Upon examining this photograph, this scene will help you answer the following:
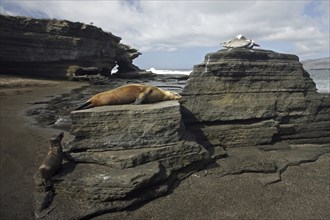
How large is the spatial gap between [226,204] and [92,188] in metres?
2.07

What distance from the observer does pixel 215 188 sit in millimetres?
5230

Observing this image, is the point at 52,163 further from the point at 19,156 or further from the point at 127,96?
the point at 19,156

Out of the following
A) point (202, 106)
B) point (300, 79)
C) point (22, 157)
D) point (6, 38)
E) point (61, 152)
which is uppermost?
point (6, 38)

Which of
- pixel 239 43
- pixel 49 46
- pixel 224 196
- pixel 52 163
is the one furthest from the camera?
pixel 49 46

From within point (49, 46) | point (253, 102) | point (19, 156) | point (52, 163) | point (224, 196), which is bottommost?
point (19, 156)

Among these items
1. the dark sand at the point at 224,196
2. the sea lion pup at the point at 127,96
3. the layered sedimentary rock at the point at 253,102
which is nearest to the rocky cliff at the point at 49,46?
the dark sand at the point at 224,196

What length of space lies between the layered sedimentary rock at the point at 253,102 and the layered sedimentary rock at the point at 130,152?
1038mm

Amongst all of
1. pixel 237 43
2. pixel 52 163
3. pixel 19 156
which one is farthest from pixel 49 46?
pixel 52 163

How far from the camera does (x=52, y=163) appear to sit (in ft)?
17.0

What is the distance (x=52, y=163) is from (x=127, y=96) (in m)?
2.32

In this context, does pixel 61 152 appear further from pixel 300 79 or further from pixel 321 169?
pixel 300 79

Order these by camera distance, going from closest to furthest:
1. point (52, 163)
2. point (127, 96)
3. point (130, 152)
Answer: point (52, 163)
point (130, 152)
point (127, 96)

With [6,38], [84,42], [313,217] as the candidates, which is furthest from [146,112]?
[84,42]

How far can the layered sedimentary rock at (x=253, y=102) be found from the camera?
6.82 metres
